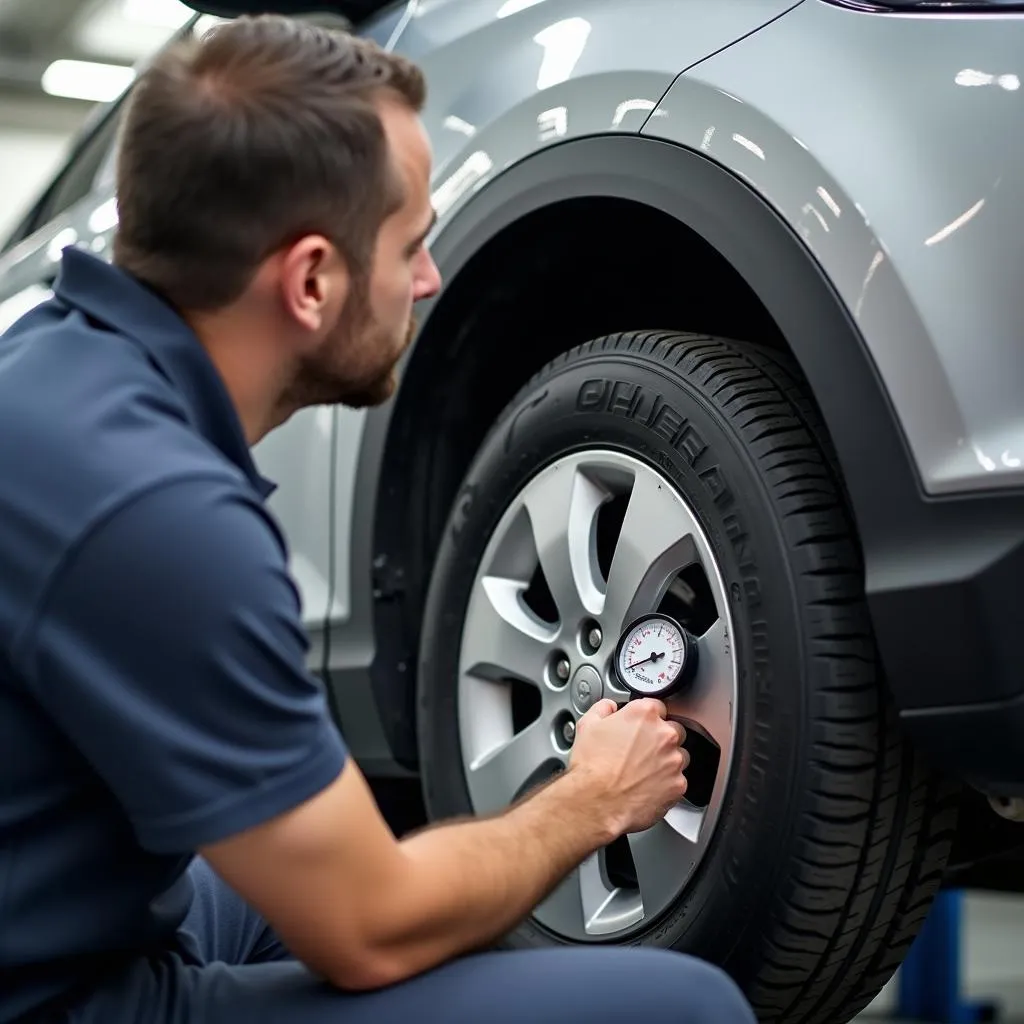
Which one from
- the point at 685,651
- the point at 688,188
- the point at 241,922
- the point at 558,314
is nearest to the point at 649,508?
the point at 685,651

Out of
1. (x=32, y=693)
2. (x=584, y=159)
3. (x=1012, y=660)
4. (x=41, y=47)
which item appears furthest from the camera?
(x=41, y=47)

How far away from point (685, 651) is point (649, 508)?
15cm

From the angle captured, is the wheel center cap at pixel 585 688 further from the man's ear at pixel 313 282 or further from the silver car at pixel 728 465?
the man's ear at pixel 313 282

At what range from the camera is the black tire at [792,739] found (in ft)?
3.82

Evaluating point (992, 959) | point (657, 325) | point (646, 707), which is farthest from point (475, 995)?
point (992, 959)

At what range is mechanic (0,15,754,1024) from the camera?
82 centimetres

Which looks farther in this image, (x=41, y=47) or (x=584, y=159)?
(x=41, y=47)

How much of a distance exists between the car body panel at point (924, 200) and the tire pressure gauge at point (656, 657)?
0.90 feet

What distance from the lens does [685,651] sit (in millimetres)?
1246

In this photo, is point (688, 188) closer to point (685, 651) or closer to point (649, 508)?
point (649, 508)

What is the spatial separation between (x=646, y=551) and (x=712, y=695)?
0.15 metres

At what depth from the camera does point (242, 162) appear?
0.96 m

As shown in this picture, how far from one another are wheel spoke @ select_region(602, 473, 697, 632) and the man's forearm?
1.00 ft

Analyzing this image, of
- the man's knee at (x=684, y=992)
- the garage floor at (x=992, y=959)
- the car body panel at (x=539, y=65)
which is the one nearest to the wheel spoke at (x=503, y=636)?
the car body panel at (x=539, y=65)
